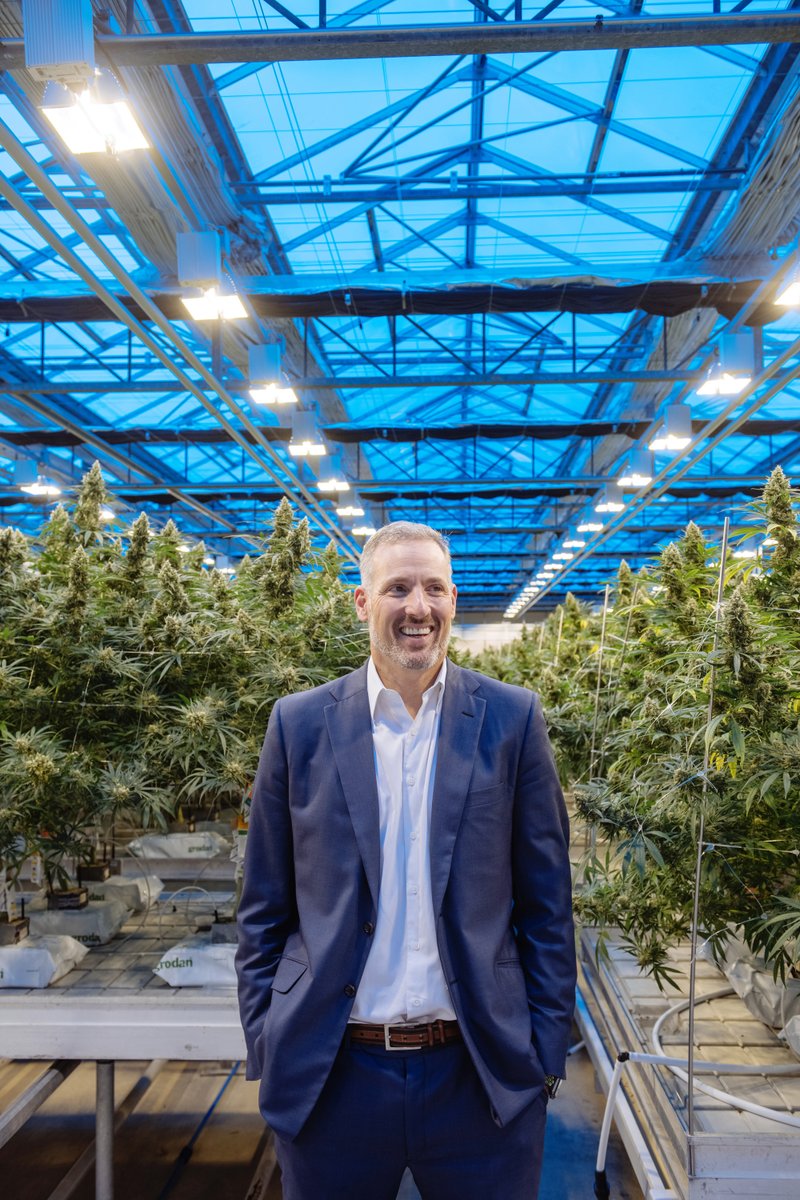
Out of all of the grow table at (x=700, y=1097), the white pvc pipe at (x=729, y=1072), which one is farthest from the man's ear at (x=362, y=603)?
the grow table at (x=700, y=1097)

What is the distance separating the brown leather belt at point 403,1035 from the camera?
1307 mm

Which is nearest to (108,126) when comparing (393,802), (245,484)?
(393,802)

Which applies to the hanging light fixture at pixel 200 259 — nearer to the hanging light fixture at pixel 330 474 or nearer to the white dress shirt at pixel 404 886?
the white dress shirt at pixel 404 886

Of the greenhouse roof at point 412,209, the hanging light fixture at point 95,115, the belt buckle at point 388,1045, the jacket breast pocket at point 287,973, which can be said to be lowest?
the belt buckle at point 388,1045

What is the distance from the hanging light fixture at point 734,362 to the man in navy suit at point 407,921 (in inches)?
170

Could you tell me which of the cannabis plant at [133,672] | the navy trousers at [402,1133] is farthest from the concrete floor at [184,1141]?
the navy trousers at [402,1133]

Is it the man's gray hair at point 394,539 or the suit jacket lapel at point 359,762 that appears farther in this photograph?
the man's gray hair at point 394,539

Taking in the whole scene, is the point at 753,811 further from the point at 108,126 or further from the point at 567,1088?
the point at 108,126

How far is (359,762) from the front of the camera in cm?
138

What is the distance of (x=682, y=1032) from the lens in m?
2.40

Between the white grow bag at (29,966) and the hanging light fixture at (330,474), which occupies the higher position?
the hanging light fixture at (330,474)

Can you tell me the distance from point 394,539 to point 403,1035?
782 mm

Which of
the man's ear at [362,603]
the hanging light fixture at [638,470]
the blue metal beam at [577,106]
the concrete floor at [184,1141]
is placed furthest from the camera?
the hanging light fixture at [638,470]

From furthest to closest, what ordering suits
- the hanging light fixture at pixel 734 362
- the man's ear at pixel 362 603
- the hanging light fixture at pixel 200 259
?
the hanging light fixture at pixel 734 362 → the hanging light fixture at pixel 200 259 → the man's ear at pixel 362 603
